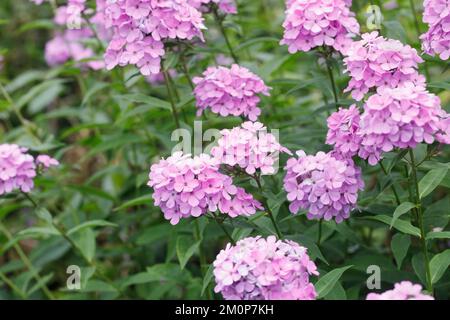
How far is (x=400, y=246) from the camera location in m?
3.32

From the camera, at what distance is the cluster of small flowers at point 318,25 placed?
3346 mm

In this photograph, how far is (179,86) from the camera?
13.8ft

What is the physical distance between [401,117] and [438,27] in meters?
0.80

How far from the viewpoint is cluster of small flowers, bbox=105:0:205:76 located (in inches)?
131

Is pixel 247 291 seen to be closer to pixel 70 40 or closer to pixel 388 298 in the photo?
pixel 388 298

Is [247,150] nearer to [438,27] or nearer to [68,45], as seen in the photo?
[438,27]

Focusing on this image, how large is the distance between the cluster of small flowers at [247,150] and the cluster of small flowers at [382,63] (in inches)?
17.8

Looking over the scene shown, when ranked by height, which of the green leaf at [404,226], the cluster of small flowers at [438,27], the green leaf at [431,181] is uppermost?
the cluster of small flowers at [438,27]

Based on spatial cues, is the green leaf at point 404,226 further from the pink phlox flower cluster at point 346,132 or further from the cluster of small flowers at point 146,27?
the cluster of small flowers at point 146,27

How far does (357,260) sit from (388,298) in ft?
4.21

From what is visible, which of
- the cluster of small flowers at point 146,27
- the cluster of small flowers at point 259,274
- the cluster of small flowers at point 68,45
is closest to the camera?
the cluster of small flowers at point 259,274

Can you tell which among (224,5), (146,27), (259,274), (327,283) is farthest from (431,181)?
(224,5)

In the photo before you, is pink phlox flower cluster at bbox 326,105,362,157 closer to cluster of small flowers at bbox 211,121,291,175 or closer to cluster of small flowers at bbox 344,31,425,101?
cluster of small flowers at bbox 344,31,425,101

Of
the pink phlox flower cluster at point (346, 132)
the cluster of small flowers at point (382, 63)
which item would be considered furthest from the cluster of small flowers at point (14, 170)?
the cluster of small flowers at point (382, 63)
